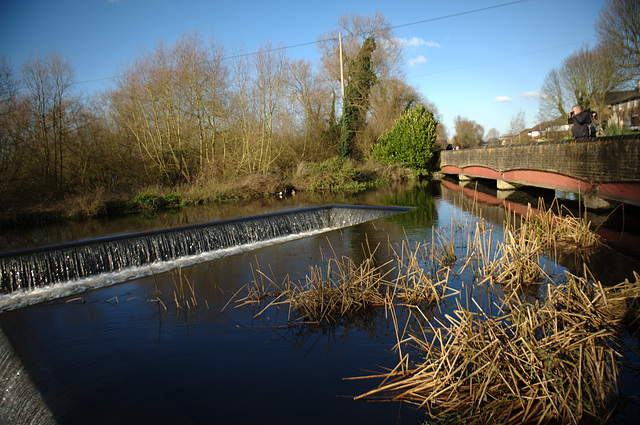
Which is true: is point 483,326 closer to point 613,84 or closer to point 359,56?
point 359,56

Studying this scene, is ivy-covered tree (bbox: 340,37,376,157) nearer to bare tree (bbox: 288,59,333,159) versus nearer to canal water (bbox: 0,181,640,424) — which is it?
bare tree (bbox: 288,59,333,159)

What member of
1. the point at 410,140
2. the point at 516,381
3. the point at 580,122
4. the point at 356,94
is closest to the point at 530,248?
the point at 516,381

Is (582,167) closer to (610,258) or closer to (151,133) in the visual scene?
(610,258)

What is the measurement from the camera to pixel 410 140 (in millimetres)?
29594

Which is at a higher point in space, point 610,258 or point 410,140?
point 410,140

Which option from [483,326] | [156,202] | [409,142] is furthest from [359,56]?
[483,326]

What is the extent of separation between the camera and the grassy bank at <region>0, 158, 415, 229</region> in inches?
582

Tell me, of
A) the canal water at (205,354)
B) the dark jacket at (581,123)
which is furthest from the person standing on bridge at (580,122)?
the canal water at (205,354)

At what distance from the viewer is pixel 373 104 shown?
3372 centimetres

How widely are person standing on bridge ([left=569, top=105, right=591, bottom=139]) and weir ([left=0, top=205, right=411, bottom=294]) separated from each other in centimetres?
610

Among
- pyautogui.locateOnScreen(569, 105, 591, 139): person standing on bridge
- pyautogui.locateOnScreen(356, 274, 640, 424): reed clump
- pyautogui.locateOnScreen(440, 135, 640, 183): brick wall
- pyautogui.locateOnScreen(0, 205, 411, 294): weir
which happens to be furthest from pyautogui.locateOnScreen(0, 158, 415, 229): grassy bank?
pyautogui.locateOnScreen(356, 274, 640, 424): reed clump

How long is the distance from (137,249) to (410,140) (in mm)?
23671

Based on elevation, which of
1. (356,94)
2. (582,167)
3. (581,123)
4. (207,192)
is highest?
(356,94)

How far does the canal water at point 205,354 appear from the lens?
3555 millimetres
